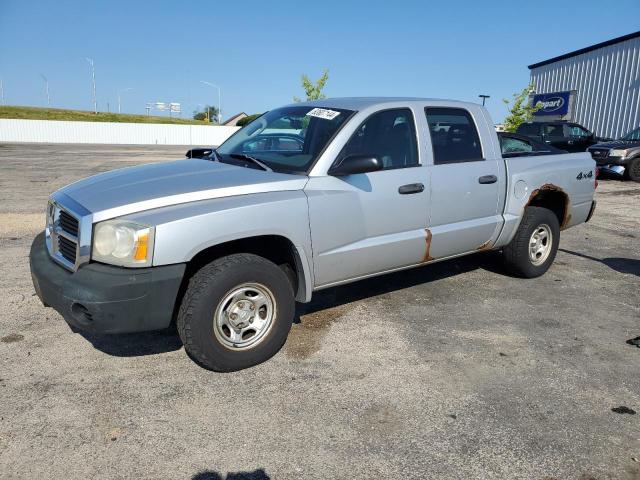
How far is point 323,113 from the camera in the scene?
4.12m

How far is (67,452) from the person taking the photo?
2.57m

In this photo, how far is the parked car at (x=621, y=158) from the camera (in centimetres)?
1481

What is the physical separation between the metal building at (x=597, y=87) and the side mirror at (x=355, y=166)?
2431 centimetres

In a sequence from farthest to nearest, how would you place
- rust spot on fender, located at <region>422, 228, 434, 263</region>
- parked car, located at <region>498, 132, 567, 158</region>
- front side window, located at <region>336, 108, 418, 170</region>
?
parked car, located at <region>498, 132, 567, 158</region> < rust spot on fender, located at <region>422, 228, 434, 263</region> < front side window, located at <region>336, 108, 418, 170</region>

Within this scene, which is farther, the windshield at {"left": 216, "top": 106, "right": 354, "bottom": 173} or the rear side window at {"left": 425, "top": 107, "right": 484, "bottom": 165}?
the rear side window at {"left": 425, "top": 107, "right": 484, "bottom": 165}

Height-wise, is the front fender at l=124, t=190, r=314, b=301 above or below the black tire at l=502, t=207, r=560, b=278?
above

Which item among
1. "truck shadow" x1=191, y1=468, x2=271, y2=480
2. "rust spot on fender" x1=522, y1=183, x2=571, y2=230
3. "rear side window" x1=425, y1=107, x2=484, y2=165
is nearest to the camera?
"truck shadow" x1=191, y1=468, x2=271, y2=480

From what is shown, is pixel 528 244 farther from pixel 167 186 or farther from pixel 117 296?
pixel 117 296

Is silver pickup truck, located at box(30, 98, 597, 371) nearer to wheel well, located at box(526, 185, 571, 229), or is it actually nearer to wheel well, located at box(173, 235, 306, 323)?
wheel well, located at box(173, 235, 306, 323)

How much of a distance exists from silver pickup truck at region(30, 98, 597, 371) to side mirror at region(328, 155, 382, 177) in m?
0.01

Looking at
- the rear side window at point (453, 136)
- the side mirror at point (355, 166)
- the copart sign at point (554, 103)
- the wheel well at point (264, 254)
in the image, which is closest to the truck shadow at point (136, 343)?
the wheel well at point (264, 254)

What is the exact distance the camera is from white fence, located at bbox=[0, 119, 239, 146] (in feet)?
143

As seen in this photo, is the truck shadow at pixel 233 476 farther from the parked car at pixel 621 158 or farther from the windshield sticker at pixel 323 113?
the parked car at pixel 621 158

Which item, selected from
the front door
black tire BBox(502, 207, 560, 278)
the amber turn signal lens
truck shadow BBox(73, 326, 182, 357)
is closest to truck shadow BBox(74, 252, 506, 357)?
truck shadow BBox(73, 326, 182, 357)
